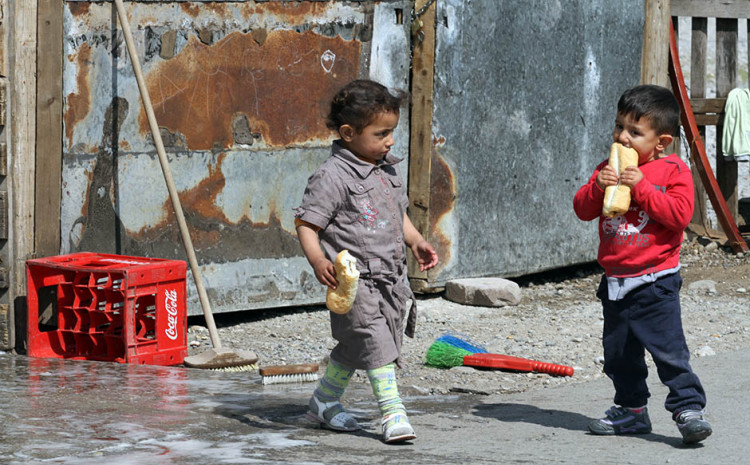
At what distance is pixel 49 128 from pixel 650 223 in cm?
343

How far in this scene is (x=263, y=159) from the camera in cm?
662

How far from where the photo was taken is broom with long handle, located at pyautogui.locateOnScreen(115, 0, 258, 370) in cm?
564

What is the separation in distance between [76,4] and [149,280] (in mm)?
1601

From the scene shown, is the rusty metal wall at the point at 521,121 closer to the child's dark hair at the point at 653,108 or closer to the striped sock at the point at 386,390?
the child's dark hair at the point at 653,108

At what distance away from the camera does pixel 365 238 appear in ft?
13.4

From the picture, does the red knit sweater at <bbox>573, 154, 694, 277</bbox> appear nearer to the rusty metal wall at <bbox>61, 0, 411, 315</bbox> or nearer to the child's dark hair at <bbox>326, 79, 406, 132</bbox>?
the child's dark hair at <bbox>326, 79, 406, 132</bbox>

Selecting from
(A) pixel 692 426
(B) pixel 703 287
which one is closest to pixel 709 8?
(B) pixel 703 287

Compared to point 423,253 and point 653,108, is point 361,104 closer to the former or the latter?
point 423,253

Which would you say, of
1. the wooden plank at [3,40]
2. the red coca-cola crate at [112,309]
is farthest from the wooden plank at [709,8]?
the wooden plank at [3,40]

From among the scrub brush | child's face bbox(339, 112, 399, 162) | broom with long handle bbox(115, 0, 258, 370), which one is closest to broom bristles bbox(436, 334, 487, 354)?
the scrub brush

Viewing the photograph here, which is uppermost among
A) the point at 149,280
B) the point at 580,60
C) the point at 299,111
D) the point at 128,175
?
the point at 580,60

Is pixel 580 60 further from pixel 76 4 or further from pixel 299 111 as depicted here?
pixel 76 4

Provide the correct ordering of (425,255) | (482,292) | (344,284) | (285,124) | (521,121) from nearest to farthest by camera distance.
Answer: (344,284), (425,255), (285,124), (482,292), (521,121)

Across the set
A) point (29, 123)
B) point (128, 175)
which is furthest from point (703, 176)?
point (29, 123)
